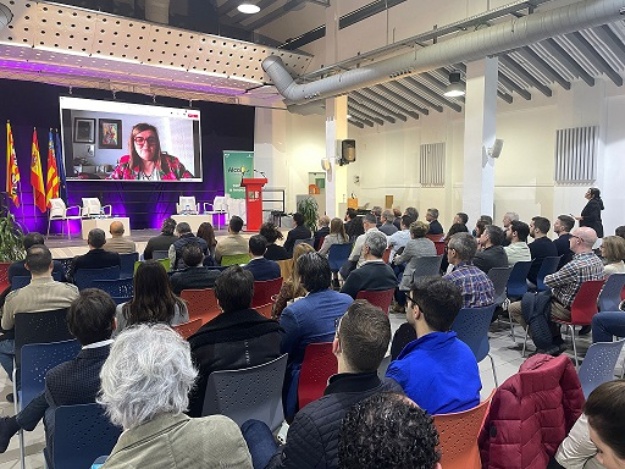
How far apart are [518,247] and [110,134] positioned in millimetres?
10623

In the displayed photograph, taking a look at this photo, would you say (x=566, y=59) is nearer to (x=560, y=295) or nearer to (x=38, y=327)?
(x=560, y=295)

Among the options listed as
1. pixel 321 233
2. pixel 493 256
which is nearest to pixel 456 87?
pixel 321 233

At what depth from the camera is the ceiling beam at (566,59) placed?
920 centimetres

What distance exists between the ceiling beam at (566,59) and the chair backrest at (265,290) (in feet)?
26.8

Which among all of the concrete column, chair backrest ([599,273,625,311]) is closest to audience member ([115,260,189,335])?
chair backrest ([599,273,625,311])

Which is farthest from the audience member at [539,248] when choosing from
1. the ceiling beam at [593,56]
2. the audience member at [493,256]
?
the ceiling beam at [593,56]

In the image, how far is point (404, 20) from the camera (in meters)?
10.5

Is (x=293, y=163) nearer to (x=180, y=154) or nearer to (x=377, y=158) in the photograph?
(x=377, y=158)

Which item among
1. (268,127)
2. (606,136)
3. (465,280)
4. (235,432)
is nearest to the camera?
(235,432)

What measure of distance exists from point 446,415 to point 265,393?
837 mm

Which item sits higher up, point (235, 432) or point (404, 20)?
point (404, 20)

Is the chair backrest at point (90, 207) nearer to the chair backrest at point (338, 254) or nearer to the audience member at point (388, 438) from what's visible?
the chair backrest at point (338, 254)

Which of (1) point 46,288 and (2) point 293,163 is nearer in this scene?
(1) point 46,288

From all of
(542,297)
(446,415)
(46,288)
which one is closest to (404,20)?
(542,297)
